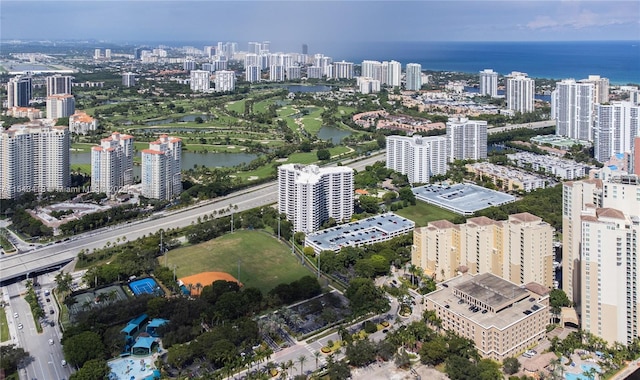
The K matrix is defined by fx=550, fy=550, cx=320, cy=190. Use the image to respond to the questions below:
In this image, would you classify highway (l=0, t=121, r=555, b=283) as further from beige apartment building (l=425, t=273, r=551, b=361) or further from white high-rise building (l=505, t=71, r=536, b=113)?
white high-rise building (l=505, t=71, r=536, b=113)

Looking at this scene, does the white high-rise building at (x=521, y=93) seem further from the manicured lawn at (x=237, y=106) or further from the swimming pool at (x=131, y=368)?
the swimming pool at (x=131, y=368)

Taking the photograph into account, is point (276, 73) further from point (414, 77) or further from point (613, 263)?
point (613, 263)

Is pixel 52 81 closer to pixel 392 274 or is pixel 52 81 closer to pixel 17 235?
pixel 17 235

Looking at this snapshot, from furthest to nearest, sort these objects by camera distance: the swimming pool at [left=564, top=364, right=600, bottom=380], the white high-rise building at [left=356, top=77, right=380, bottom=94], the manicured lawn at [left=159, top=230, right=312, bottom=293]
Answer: the white high-rise building at [left=356, top=77, right=380, bottom=94] < the manicured lawn at [left=159, top=230, right=312, bottom=293] < the swimming pool at [left=564, top=364, right=600, bottom=380]

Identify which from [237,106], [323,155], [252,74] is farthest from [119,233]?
[252,74]

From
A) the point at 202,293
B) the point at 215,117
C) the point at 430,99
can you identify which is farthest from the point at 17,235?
the point at 430,99

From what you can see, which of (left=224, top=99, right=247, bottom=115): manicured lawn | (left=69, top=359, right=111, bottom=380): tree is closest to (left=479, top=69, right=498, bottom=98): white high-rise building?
(left=224, top=99, right=247, bottom=115): manicured lawn
